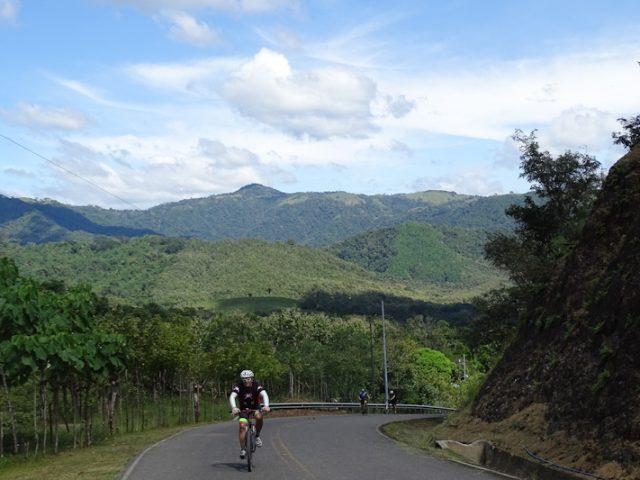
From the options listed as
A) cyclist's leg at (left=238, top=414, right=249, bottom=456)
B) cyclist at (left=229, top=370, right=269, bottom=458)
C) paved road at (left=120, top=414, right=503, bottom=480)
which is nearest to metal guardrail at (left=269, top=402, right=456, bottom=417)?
paved road at (left=120, top=414, right=503, bottom=480)

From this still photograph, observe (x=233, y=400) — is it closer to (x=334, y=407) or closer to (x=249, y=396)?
(x=249, y=396)

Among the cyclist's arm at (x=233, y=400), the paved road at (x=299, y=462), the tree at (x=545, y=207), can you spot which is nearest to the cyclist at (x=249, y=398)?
the cyclist's arm at (x=233, y=400)

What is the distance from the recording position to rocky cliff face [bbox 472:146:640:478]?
1524 centimetres

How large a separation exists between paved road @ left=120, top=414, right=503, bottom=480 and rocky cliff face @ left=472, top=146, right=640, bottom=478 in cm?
286

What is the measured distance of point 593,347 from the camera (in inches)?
743

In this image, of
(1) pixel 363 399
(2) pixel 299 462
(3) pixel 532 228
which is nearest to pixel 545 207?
(3) pixel 532 228

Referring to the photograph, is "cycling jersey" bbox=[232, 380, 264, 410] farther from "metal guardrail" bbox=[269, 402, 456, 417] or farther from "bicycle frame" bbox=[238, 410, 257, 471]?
"metal guardrail" bbox=[269, 402, 456, 417]

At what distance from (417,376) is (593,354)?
9261 centimetres

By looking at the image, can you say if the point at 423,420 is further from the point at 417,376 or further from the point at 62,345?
the point at 417,376

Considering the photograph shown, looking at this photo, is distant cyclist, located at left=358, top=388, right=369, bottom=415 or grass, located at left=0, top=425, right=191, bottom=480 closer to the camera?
grass, located at left=0, top=425, right=191, bottom=480

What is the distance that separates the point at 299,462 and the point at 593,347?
26.6ft

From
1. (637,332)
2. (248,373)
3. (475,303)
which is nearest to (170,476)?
(248,373)

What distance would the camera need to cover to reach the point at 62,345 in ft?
79.7

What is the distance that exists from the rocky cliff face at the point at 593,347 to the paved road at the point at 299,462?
286cm
